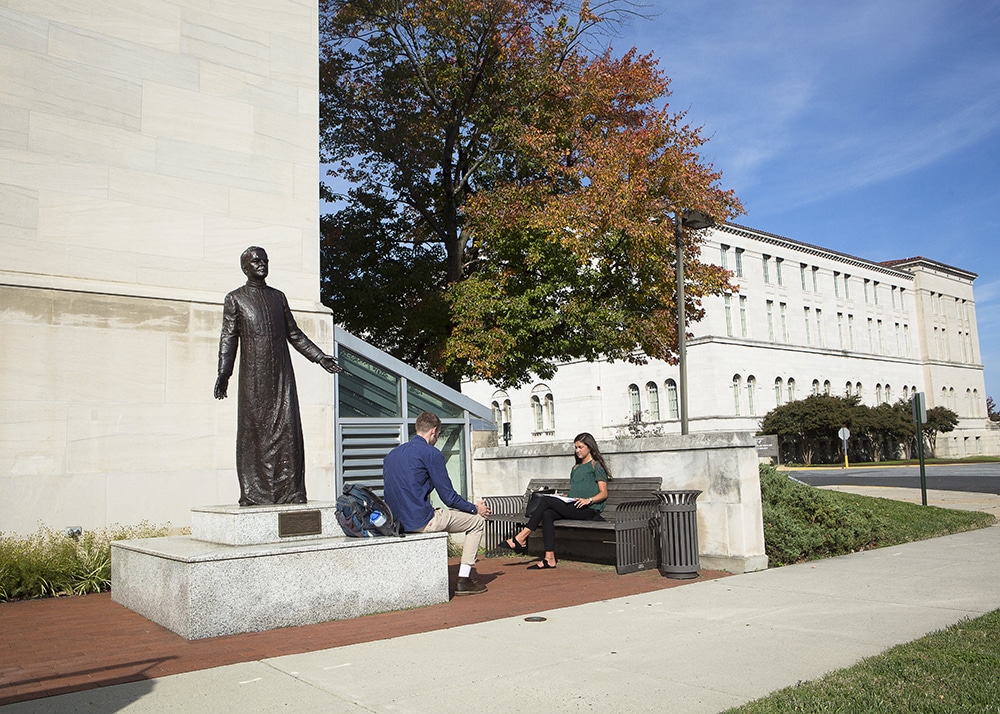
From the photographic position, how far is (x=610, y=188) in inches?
703

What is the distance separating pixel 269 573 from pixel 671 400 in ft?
206

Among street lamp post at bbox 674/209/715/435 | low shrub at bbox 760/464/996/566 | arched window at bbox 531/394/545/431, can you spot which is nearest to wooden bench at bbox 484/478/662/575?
low shrub at bbox 760/464/996/566

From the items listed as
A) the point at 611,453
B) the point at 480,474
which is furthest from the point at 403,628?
the point at 480,474

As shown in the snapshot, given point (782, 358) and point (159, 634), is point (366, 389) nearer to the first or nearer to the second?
point (159, 634)

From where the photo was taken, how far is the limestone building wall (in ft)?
36.3

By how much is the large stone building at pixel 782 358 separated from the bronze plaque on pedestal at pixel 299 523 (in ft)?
168

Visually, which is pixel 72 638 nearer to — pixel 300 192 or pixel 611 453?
pixel 611 453

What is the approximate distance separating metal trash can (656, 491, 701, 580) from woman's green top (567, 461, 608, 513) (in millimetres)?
1026

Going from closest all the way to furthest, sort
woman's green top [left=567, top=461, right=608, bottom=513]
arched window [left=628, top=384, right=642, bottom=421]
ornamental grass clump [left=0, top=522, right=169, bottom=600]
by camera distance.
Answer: ornamental grass clump [left=0, top=522, right=169, bottom=600], woman's green top [left=567, top=461, right=608, bottom=513], arched window [left=628, top=384, right=642, bottom=421]

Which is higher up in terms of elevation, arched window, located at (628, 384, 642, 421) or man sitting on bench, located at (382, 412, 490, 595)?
arched window, located at (628, 384, 642, 421)

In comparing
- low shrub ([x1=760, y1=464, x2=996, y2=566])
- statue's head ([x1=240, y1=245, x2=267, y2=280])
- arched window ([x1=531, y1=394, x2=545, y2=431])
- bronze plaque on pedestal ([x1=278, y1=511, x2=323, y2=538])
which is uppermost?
arched window ([x1=531, y1=394, x2=545, y2=431])

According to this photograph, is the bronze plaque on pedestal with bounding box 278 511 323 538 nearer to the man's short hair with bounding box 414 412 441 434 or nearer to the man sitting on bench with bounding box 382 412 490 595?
the man sitting on bench with bounding box 382 412 490 595

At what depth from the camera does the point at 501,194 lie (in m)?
19.3

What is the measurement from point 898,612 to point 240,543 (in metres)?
6.12
